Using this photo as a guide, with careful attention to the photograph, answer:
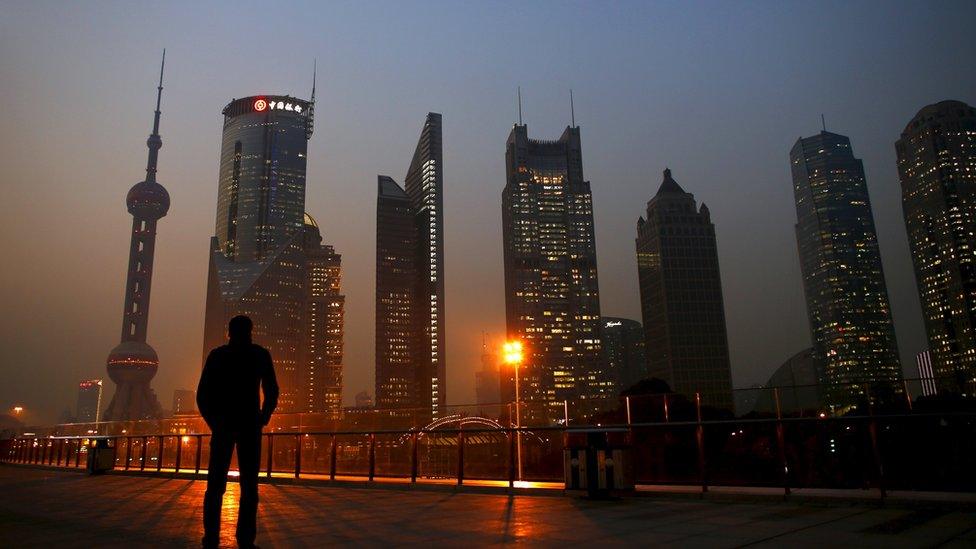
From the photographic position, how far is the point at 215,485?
19.0ft

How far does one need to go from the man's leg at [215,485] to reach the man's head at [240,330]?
34.3 inches

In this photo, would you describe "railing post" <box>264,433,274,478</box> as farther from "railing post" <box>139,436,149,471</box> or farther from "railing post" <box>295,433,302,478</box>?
"railing post" <box>139,436,149,471</box>

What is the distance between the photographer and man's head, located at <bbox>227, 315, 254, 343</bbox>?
6.03m

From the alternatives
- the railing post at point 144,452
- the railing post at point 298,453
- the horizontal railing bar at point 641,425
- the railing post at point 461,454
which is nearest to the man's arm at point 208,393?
the horizontal railing bar at point 641,425

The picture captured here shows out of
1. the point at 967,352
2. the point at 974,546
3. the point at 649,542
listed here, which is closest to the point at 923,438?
the point at 974,546

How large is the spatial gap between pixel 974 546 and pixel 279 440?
14833 mm

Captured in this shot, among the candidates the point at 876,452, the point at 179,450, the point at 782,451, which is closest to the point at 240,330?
the point at 782,451

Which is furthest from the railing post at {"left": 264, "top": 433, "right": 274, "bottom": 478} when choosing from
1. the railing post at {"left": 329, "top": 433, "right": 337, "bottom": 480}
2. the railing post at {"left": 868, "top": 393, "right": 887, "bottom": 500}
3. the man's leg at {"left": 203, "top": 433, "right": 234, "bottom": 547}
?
the railing post at {"left": 868, "top": 393, "right": 887, "bottom": 500}

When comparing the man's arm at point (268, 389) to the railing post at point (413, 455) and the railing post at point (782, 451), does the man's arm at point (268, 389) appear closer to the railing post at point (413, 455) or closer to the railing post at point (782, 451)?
the railing post at point (782, 451)

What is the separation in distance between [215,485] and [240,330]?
1.41m

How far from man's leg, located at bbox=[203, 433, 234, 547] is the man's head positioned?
87cm

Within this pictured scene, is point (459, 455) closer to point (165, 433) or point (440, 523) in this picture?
point (440, 523)

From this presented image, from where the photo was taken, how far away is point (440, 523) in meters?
7.79

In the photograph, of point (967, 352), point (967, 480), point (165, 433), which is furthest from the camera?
point (967, 352)
